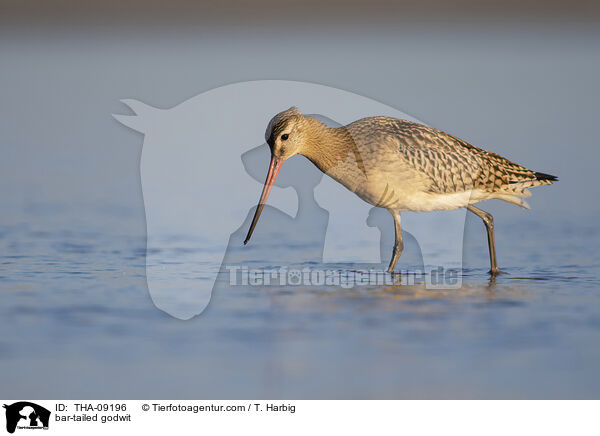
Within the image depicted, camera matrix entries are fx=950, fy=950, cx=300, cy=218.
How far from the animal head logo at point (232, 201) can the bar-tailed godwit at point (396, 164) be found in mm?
224

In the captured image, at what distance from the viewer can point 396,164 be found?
866cm

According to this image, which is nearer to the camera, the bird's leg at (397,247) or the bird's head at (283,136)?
the bird's head at (283,136)

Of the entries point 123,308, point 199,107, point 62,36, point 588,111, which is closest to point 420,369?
point 123,308

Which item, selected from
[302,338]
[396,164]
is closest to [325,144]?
[396,164]

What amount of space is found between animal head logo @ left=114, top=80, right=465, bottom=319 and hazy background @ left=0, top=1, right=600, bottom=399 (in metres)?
0.33

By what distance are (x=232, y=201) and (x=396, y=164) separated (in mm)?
3226

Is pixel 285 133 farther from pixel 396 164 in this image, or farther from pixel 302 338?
pixel 302 338

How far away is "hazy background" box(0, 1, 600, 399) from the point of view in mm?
5832

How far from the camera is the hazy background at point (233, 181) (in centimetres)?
583
